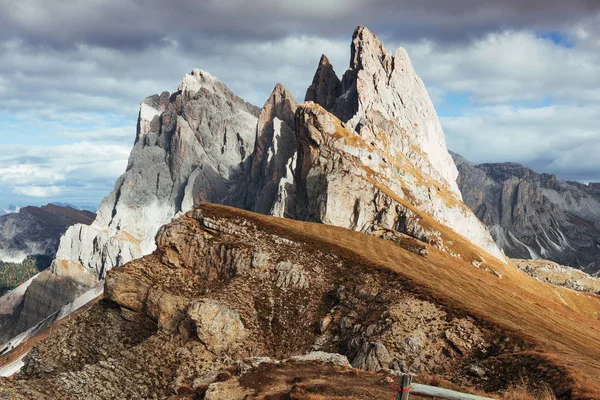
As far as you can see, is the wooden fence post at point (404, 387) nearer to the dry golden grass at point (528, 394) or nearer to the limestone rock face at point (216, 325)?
the dry golden grass at point (528, 394)

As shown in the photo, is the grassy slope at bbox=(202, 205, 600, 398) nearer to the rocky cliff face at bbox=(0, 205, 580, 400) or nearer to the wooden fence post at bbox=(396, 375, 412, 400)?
the rocky cliff face at bbox=(0, 205, 580, 400)

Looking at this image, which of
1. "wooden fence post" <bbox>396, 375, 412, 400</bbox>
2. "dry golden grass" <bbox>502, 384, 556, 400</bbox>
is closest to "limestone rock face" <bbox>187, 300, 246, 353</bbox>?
"dry golden grass" <bbox>502, 384, 556, 400</bbox>

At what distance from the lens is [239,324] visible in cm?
4475

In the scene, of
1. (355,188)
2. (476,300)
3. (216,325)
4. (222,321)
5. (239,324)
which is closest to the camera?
(216,325)

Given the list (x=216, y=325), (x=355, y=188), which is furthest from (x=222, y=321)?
(x=355, y=188)

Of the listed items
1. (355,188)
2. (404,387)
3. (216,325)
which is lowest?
(216,325)

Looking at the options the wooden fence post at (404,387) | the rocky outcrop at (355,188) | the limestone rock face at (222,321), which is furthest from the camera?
the rocky outcrop at (355,188)

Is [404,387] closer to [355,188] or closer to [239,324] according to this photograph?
[239,324]

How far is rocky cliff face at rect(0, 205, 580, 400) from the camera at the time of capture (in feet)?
117

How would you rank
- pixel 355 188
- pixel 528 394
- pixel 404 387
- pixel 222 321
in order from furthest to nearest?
pixel 355 188 < pixel 222 321 < pixel 528 394 < pixel 404 387

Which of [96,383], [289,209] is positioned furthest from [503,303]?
[289,209]

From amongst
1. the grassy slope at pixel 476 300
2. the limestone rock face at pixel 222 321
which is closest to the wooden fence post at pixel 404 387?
the grassy slope at pixel 476 300

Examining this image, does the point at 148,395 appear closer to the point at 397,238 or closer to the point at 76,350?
the point at 76,350

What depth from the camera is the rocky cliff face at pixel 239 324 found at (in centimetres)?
3569
